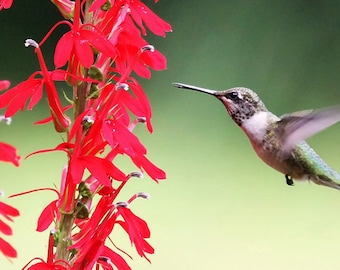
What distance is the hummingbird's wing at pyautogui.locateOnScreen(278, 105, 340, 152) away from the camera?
1191 millimetres

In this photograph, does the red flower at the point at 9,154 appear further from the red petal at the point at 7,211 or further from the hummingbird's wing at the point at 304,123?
the hummingbird's wing at the point at 304,123

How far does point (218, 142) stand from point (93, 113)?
8.95 feet

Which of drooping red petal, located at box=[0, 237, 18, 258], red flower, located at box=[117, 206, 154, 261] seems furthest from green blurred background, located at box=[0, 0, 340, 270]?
drooping red petal, located at box=[0, 237, 18, 258]

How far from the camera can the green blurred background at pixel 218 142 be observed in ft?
9.44

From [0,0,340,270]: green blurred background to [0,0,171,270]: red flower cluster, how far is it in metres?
1.71

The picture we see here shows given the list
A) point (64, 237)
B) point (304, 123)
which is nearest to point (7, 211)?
point (64, 237)

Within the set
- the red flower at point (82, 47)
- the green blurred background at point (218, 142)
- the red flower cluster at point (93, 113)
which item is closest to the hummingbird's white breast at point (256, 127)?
the red flower cluster at point (93, 113)

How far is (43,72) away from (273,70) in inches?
118

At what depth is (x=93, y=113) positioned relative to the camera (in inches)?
32.9

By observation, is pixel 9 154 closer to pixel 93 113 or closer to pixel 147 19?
pixel 93 113

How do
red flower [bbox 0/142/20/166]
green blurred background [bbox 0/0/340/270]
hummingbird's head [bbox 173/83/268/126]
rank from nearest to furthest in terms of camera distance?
red flower [bbox 0/142/20/166] < hummingbird's head [bbox 173/83/268/126] < green blurred background [bbox 0/0/340/270]

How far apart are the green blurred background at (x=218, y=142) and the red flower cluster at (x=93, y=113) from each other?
1.71m

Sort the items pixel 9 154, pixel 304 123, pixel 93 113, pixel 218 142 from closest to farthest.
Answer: pixel 9 154 < pixel 93 113 < pixel 304 123 < pixel 218 142

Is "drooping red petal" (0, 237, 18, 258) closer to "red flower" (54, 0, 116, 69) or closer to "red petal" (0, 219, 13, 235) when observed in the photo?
"red petal" (0, 219, 13, 235)
